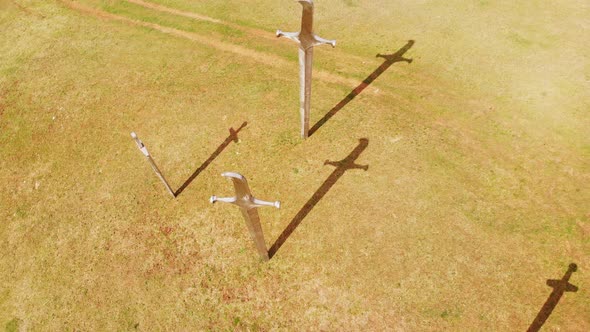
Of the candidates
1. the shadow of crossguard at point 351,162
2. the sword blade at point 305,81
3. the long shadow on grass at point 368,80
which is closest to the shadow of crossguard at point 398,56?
the long shadow on grass at point 368,80

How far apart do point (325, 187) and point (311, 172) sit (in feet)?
3.36

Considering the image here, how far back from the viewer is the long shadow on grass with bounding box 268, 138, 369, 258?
43.9 ft

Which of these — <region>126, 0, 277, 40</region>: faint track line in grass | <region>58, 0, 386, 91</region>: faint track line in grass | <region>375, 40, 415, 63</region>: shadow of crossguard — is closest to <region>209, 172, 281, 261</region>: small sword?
<region>58, 0, 386, 91</region>: faint track line in grass

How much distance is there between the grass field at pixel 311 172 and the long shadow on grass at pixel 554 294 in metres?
0.16

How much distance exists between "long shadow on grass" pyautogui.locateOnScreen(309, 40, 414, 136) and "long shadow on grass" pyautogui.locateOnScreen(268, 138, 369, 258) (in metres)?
2.20

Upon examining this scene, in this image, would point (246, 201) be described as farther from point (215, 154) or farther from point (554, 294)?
point (554, 294)

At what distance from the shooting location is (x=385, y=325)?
443 inches

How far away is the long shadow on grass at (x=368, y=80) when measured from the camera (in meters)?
16.9

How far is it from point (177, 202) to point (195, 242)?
2212mm

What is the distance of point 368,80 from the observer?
18422 millimetres

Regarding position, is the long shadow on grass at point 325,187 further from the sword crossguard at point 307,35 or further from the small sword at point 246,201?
the sword crossguard at point 307,35

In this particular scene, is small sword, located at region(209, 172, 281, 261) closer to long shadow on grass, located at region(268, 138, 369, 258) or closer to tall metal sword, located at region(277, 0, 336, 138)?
long shadow on grass, located at region(268, 138, 369, 258)

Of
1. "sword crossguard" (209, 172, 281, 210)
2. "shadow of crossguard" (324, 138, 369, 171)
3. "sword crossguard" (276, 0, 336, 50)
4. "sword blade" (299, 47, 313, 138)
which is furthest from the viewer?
"shadow of crossguard" (324, 138, 369, 171)

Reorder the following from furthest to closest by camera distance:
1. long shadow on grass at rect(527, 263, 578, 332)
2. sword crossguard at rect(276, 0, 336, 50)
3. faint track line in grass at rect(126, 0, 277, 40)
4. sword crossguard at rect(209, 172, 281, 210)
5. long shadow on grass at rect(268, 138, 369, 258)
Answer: faint track line in grass at rect(126, 0, 277, 40)
long shadow on grass at rect(268, 138, 369, 258)
long shadow on grass at rect(527, 263, 578, 332)
sword crossguard at rect(276, 0, 336, 50)
sword crossguard at rect(209, 172, 281, 210)
